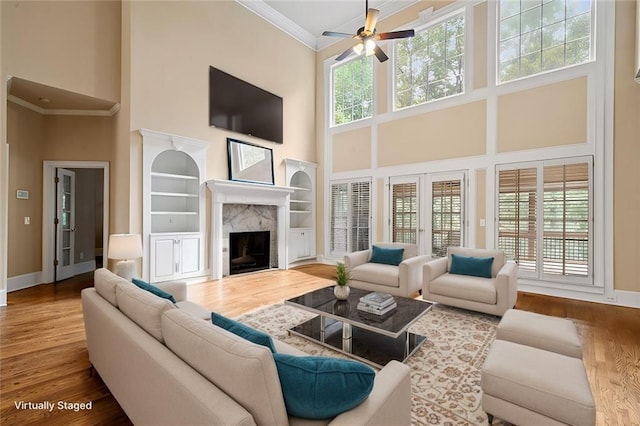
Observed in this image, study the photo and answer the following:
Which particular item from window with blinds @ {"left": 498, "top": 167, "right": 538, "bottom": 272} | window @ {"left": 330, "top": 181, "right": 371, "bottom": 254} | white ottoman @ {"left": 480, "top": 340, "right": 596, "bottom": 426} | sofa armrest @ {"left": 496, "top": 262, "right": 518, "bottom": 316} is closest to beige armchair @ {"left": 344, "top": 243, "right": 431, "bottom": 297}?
sofa armrest @ {"left": 496, "top": 262, "right": 518, "bottom": 316}

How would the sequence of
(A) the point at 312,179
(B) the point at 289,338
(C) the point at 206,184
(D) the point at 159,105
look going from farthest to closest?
(A) the point at 312,179 < (C) the point at 206,184 < (D) the point at 159,105 < (B) the point at 289,338

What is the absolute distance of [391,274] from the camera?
4.41 meters

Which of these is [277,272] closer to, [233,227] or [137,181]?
[233,227]

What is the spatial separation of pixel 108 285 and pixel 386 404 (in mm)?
2096

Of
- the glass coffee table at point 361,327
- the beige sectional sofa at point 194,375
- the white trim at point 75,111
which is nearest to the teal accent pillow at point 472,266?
the glass coffee table at point 361,327

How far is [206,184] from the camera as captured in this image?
573cm

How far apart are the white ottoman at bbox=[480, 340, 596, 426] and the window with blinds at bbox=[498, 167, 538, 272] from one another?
3.68m

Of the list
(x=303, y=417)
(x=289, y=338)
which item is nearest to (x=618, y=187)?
(x=289, y=338)

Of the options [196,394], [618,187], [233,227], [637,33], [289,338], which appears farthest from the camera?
[233,227]

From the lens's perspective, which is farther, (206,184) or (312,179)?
(312,179)

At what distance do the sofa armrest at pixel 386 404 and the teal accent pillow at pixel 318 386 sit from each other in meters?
0.04

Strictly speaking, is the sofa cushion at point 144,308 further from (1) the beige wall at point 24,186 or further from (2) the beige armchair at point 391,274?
(1) the beige wall at point 24,186

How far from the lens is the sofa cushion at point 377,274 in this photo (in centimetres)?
439

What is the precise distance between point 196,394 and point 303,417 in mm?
412
